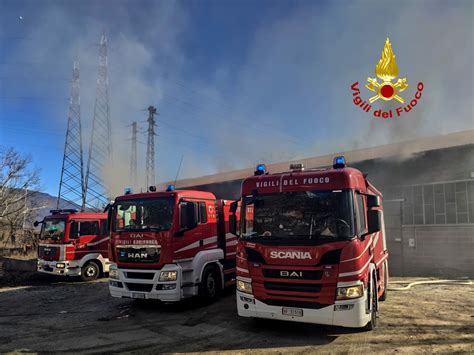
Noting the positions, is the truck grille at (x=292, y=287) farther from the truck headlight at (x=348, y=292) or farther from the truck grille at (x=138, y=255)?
the truck grille at (x=138, y=255)

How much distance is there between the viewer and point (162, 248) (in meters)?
7.69

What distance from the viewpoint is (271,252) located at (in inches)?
226

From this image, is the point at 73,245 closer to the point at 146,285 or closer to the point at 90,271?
the point at 90,271

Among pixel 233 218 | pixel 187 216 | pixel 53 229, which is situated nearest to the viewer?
pixel 233 218

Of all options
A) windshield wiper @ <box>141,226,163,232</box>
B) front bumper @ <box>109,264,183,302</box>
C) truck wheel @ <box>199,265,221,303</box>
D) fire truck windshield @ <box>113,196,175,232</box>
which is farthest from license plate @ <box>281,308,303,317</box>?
windshield wiper @ <box>141,226,163,232</box>

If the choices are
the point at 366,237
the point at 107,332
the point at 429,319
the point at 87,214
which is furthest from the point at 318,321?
the point at 87,214

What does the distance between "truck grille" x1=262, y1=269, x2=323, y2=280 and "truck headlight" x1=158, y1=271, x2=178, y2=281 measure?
8.23 feet

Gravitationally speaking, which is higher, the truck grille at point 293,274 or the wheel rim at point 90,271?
the truck grille at point 293,274

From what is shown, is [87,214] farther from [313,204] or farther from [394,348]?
[394,348]

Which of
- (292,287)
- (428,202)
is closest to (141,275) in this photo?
(292,287)

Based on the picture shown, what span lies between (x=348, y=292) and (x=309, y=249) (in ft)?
2.57

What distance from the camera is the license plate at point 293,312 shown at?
5.49m

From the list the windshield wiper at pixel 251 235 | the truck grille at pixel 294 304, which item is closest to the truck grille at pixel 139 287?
the windshield wiper at pixel 251 235

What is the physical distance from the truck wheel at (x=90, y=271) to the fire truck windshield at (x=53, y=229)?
1360mm
